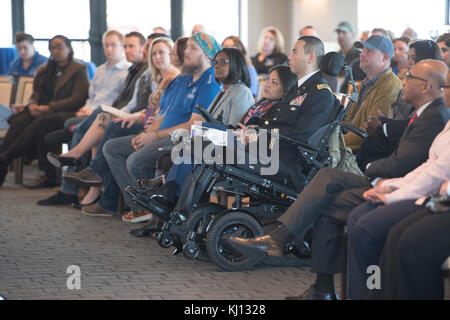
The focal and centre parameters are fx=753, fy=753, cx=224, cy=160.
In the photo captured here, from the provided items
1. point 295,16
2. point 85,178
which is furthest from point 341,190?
point 295,16

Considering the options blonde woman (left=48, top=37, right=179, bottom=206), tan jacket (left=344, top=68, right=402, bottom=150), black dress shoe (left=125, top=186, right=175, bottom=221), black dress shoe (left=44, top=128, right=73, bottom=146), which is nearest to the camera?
black dress shoe (left=125, top=186, right=175, bottom=221)

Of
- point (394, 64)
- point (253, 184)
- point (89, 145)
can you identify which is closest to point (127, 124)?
point (89, 145)

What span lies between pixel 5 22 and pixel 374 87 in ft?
28.6

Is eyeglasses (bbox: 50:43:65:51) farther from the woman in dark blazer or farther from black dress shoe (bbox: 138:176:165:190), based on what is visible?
black dress shoe (bbox: 138:176:165:190)

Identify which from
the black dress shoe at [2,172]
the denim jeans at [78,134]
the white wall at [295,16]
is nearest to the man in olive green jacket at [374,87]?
the denim jeans at [78,134]

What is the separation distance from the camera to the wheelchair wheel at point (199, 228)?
3.96 metres

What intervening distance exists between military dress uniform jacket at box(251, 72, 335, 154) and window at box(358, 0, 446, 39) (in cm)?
673

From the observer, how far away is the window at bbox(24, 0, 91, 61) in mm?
12016

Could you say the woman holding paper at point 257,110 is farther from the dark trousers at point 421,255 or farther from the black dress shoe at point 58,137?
the black dress shoe at point 58,137

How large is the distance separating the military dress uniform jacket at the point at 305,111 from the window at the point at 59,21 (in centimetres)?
848

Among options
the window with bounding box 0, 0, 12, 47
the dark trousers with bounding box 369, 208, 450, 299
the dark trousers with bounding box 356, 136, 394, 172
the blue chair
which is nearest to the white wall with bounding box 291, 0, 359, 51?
the blue chair

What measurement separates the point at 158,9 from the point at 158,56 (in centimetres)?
704

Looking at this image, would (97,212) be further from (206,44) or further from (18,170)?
(18,170)

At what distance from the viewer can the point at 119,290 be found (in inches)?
139
